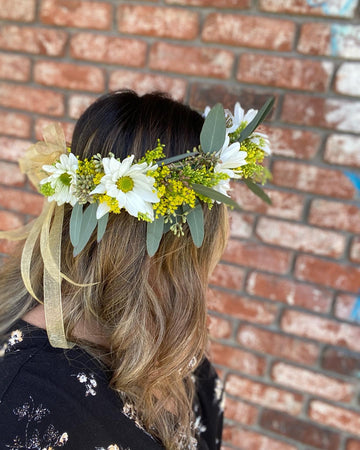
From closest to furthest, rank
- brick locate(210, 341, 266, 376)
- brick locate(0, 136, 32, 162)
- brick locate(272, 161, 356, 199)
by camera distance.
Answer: brick locate(272, 161, 356, 199)
brick locate(210, 341, 266, 376)
brick locate(0, 136, 32, 162)

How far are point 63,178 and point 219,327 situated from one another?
0.89m

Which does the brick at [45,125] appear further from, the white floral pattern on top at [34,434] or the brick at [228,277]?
the white floral pattern on top at [34,434]

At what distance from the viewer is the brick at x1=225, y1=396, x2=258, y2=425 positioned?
148 cm

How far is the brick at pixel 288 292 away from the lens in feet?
4.30

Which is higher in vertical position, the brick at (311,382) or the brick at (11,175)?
the brick at (11,175)

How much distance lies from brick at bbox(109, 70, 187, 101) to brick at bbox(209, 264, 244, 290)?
59cm

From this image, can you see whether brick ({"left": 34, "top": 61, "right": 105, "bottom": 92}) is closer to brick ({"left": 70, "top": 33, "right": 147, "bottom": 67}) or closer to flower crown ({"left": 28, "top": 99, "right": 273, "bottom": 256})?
brick ({"left": 70, "top": 33, "right": 147, "bottom": 67})

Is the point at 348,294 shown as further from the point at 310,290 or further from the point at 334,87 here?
the point at 334,87

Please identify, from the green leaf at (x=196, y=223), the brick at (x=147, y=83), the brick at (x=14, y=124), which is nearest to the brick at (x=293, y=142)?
the brick at (x=147, y=83)

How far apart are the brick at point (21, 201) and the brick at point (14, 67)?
0.43 meters

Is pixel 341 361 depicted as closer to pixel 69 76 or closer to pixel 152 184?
pixel 152 184

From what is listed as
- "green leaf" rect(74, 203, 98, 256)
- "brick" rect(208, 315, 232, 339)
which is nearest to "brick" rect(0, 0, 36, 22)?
"green leaf" rect(74, 203, 98, 256)

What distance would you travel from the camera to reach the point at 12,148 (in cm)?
157

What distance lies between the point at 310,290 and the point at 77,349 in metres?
0.79
